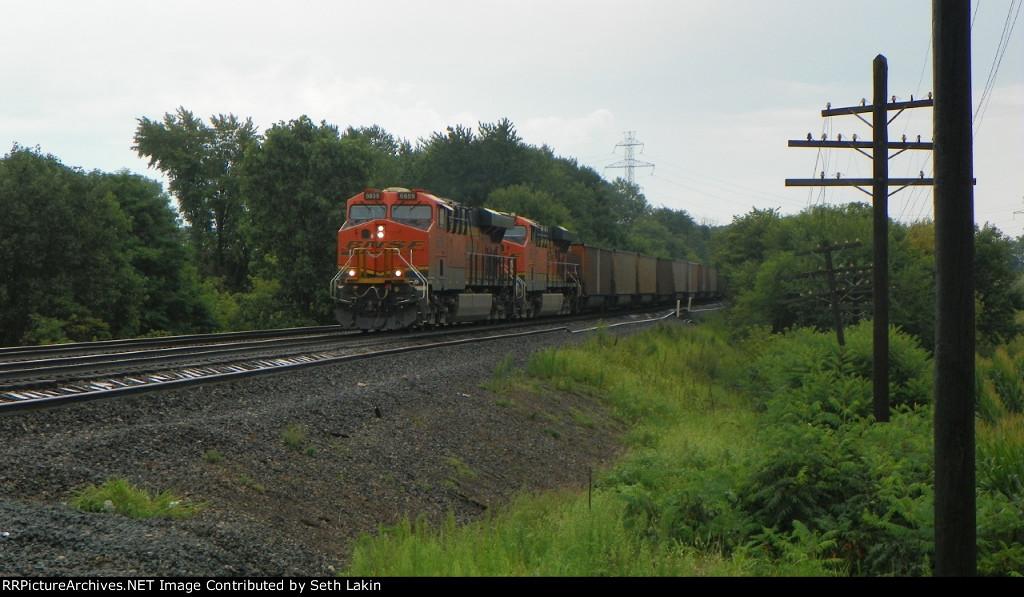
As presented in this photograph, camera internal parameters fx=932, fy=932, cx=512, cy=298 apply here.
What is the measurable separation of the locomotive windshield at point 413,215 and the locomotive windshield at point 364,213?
1.53 ft

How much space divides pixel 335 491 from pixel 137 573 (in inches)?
131

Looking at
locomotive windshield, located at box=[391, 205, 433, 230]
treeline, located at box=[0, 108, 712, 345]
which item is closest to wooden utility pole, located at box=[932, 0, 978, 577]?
locomotive windshield, located at box=[391, 205, 433, 230]

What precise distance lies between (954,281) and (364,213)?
2030 centimetres

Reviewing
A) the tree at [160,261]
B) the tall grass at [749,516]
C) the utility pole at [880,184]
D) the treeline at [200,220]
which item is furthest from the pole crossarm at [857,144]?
the tree at [160,261]

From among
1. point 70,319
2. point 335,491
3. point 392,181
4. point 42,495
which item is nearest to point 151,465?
point 42,495

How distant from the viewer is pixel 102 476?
7.40 metres

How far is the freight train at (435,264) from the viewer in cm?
2341

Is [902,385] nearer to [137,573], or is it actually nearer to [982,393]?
[982,393]

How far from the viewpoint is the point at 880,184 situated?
627 inches

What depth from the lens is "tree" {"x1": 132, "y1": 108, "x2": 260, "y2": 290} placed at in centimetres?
7169

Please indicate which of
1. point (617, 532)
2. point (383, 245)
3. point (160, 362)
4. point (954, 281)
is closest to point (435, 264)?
point (383, 245)

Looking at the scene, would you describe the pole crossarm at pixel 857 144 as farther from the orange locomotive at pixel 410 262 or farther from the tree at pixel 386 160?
the tree at pixel 386 160

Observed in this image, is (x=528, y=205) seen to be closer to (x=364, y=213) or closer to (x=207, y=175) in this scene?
(x=207, y=175)

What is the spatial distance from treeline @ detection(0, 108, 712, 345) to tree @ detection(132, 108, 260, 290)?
11 centimetres
